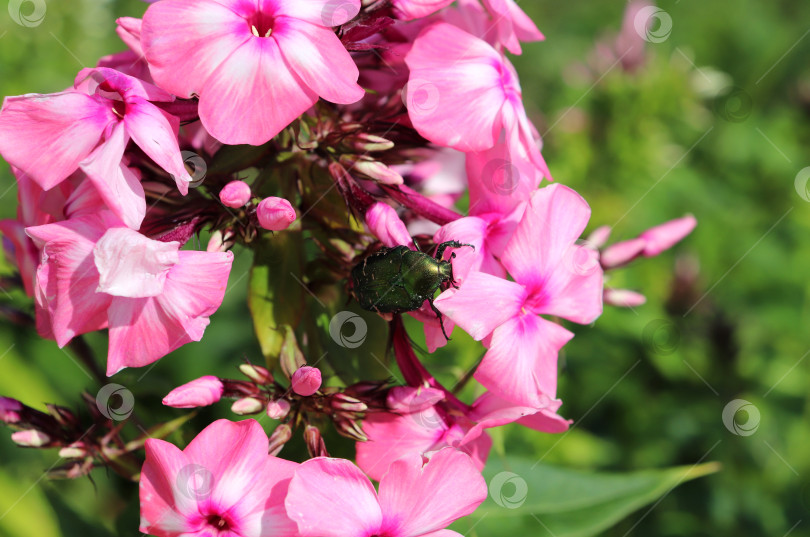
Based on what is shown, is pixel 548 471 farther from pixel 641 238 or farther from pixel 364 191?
pixel 364 191

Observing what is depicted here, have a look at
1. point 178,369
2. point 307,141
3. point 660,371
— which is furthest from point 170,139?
point 660,371

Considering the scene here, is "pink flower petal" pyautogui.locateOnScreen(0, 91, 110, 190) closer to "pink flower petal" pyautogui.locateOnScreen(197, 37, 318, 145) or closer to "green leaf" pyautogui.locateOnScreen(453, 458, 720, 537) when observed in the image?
"pink flower petal" pyautogui.locateOnScreen(197, 37, 318, 145)

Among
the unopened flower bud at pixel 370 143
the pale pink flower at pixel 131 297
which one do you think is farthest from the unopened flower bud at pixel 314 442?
the unopened flower bud at pixel 370 143

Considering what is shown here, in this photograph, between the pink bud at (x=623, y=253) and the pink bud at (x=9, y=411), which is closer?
the pink bud at (x=9, y=411)
